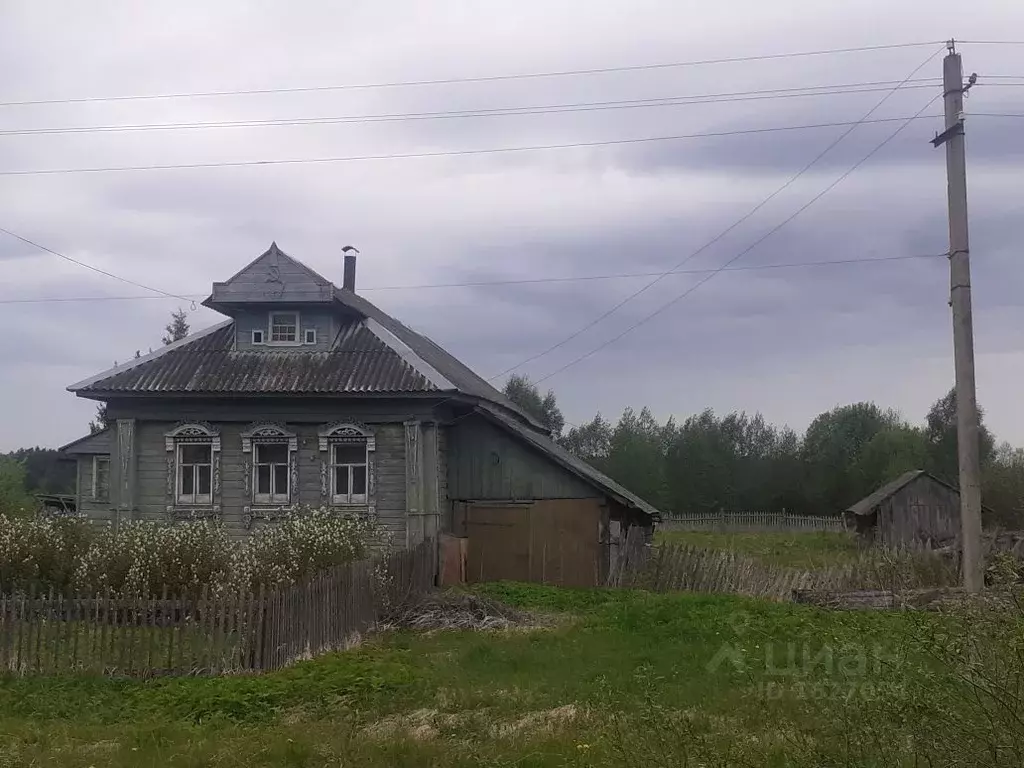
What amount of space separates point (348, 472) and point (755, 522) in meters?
38.9

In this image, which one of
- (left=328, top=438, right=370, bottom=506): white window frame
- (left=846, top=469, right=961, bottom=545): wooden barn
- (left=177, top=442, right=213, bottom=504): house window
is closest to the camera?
(left=328, top=438, right=370, bottom=506): white window frame

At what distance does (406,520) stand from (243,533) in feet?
11.5

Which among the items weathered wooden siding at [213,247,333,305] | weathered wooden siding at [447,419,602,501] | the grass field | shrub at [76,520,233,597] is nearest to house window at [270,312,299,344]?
weathered wooden siding at [213,247,333,305]

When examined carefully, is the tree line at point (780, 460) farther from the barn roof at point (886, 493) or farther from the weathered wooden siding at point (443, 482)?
the weathered wooden siding at point (443, 482)

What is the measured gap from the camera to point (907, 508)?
38.6 metres

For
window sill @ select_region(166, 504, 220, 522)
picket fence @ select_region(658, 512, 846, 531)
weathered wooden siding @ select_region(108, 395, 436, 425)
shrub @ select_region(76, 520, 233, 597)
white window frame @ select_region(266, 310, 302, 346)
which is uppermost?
white window frame @ select_region(266, 310, 302, 346)

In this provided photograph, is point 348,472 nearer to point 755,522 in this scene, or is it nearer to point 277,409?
point 277,409

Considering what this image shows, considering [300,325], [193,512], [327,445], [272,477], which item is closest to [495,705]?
[327,445]

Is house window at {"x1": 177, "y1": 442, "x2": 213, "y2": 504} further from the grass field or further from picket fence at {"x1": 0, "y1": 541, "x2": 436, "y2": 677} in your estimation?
picket fence at {"x1": 0, "y1": 541, "x2": 436, "y2": 677}

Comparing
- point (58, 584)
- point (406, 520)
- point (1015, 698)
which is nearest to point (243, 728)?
point (1015, 698)

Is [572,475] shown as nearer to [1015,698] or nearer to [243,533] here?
[243,533]

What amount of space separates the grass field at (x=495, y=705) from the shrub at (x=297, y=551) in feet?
6.50

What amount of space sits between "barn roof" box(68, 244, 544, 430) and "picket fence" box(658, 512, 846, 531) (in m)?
33.2

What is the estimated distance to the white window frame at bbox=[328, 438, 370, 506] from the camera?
20.7 meters
